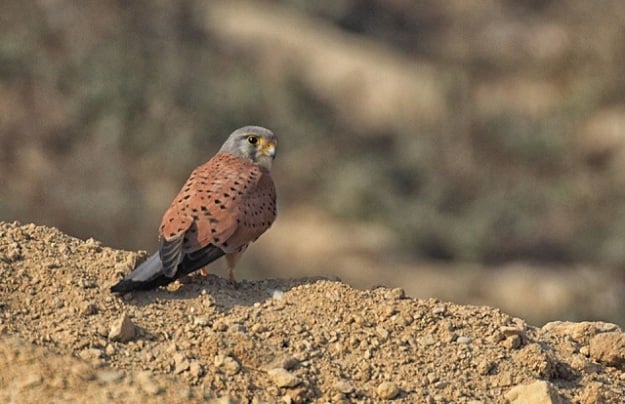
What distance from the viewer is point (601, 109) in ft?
84.0

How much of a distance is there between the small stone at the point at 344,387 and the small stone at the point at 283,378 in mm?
182

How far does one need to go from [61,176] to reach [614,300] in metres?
8.19

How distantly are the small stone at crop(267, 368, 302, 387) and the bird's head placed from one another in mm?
2360

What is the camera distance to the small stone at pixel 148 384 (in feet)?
17.4

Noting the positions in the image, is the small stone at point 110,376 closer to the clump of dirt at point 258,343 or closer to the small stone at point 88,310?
the clump of dirt at point 258,343

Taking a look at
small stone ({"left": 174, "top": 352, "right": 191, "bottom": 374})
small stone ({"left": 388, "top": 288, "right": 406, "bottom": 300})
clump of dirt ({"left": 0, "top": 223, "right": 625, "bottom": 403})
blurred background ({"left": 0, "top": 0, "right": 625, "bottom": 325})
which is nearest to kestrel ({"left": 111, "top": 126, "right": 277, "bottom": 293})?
clump of dirt ({"left": 0, "top": 223, "right": 625, "bottom": 403})

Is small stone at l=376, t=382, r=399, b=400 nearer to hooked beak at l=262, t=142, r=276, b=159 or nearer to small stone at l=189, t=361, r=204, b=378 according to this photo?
small stone at l=189, t=361, r=204, b=378

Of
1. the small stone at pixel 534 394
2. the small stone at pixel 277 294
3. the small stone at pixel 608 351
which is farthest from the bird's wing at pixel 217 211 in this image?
the small stone at pixel 608 351

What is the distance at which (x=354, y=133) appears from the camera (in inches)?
965

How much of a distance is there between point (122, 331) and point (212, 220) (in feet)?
4.17

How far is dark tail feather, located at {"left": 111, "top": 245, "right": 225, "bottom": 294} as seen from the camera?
6.10 metres

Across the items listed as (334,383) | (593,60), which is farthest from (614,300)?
(334,383)

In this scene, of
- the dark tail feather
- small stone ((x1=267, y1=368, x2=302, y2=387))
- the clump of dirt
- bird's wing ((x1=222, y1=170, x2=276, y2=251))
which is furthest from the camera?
bird's wing ((x1=222, y1=170, x2=276, y2=251))

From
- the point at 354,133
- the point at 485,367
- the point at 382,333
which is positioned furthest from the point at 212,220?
the point at 354,133
